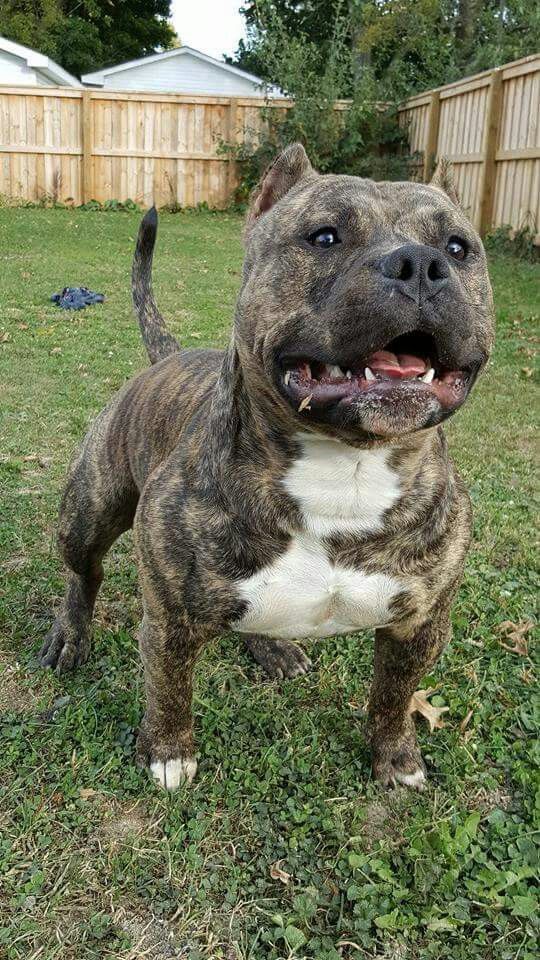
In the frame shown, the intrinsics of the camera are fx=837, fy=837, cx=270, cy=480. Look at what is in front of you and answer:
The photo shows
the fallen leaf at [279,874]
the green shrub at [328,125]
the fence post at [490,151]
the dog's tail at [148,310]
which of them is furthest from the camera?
the green shrub at [328,125]

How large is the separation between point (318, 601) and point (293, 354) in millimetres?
680

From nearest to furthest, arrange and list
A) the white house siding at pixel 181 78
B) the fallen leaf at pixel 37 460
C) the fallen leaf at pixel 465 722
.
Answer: the fallen leaf at pixel 465 722 < the fallen leaf at pixel 37 460 < the white house siding at pixel 181 78

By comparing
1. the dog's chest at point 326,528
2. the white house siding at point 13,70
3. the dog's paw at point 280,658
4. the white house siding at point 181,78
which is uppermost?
the white house siding at point 181,78

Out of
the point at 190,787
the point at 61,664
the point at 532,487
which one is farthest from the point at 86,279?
the point at 190,787

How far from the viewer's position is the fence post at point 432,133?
14.4m

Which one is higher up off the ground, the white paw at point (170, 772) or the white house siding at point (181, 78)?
the white house siding at point (181, 78)

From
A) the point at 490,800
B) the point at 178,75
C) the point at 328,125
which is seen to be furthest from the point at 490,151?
the point at 178,75

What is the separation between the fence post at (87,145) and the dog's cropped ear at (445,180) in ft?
50.4

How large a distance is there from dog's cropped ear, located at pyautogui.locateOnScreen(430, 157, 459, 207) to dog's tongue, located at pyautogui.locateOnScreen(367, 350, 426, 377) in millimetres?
830

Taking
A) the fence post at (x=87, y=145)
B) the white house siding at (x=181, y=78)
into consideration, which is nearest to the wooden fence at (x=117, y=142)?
the fence post at (x=87, y=145)

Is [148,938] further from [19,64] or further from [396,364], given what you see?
[19,64]

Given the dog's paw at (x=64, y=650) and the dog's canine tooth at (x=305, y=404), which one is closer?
the dog's canine tooth at (x=305, y=404)

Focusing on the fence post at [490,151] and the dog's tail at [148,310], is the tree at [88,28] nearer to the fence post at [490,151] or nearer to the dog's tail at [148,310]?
the fence post at [490,151]

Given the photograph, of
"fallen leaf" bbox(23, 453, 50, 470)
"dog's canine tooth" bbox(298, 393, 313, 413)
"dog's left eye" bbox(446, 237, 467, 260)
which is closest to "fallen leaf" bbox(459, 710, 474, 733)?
"dog's canine tooth" bbox(298, 393, 313, 413)
